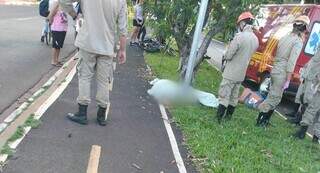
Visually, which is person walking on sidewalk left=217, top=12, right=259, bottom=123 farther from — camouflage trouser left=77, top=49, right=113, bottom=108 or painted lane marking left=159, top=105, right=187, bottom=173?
camouflage trouser left=77, top=49, right=113, bottom=108

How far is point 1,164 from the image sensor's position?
5.92 metres

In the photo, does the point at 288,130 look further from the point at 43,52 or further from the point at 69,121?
the point at 43,52

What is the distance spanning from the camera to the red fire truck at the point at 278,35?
11.8 m

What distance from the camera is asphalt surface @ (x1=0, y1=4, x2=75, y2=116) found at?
32.6ft

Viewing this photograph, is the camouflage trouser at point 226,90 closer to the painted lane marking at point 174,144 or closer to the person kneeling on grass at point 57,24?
the painted lane marking at point 174,144

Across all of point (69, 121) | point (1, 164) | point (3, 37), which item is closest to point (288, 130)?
point (69, 121)

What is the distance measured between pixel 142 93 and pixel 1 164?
5492 mm

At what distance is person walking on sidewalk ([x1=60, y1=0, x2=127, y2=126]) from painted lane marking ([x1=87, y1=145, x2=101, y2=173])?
1046 mm

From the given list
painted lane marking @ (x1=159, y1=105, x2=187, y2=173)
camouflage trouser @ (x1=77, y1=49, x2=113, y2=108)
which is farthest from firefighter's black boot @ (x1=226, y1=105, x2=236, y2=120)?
camouflage trouser @ (x1=77, y1=49, x2=113, y2=108)

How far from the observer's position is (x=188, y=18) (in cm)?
1175

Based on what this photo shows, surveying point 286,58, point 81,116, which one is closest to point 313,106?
point 286,58

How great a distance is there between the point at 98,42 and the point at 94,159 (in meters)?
1.88

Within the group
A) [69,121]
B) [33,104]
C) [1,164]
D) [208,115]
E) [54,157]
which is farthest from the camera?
[208,115]

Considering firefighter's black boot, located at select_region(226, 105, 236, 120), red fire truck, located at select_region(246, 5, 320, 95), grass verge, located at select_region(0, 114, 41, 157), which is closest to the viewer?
grass verge, located at select_region(0, 114, 41, 157)
